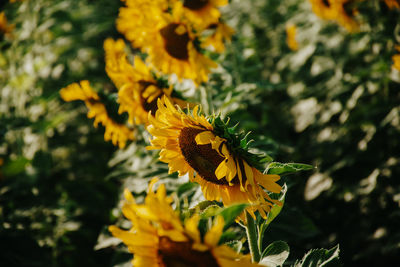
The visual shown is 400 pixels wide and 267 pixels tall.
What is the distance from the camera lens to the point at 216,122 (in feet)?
3.29

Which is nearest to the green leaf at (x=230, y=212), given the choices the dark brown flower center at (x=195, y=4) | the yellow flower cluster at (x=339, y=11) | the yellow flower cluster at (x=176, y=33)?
the yellow flower cluster at (x=176, y=33)

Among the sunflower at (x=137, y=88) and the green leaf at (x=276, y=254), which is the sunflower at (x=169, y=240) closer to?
the green leaf at (x=276, y=254)

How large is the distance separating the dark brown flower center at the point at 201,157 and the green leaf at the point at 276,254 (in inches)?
10.1

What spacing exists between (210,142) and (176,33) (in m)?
0.82

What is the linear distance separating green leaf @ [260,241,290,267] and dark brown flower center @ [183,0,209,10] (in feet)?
4.20

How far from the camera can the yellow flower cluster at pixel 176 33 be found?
1.64 meters

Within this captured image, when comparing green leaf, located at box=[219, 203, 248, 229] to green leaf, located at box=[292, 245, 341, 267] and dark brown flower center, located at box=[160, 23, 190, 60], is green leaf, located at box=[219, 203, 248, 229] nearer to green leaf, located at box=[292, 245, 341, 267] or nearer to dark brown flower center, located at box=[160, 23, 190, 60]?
green leaf, located at box=[292, 245, 341, 267]

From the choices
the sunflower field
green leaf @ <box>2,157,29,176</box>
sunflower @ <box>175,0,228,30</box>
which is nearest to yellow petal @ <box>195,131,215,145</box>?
the sunflower field

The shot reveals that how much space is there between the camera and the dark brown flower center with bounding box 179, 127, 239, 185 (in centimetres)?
112

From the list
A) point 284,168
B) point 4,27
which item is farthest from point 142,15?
point 4,27

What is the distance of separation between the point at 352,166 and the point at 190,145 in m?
1.56

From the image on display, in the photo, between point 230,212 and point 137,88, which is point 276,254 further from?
point 137,88

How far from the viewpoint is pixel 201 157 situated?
1121mm

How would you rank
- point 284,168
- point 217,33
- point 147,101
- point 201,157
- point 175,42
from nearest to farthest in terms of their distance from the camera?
point 284,168, point 201,157, point 147,101, point 175,42, point 217,33
